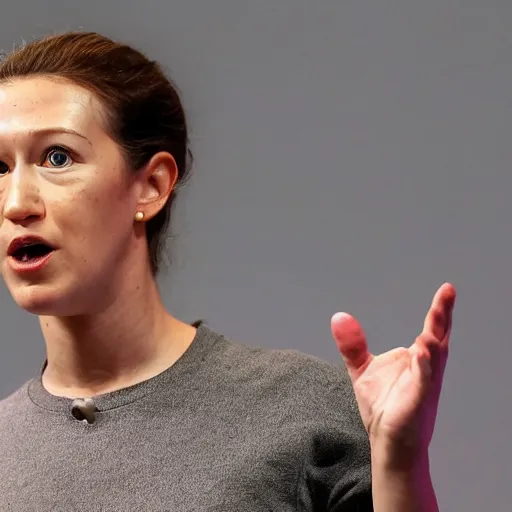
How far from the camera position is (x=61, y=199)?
1.32m

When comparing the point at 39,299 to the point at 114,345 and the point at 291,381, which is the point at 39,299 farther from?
Answer: the point at 291,381

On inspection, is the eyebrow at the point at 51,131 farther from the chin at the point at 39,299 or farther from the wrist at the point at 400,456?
the wrist at the point at 400,456

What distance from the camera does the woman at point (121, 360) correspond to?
4.21ft

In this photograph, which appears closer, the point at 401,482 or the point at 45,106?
the point at 401,482

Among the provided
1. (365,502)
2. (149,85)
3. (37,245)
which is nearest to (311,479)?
(365,502)

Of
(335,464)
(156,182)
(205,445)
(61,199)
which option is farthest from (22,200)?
(335,464)

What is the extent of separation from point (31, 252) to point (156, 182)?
21 centimetres

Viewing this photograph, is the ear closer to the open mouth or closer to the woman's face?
the woman's face

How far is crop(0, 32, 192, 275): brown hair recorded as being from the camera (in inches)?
55.4

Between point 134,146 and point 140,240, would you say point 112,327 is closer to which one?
point 140,240

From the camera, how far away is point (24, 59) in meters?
1.43

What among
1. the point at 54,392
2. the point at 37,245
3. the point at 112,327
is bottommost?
the point at 54,392

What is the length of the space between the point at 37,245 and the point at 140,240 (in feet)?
0.53

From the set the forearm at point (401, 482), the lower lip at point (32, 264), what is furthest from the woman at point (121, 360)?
the forearm at point (401, 482)
